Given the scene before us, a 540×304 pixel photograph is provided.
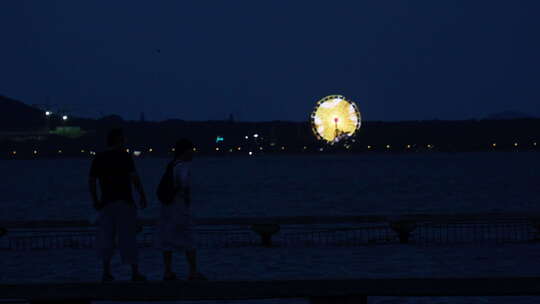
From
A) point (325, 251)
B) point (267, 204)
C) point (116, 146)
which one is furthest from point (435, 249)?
point (267, 204)

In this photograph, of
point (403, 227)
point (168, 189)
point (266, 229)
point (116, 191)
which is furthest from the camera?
point (403, 227)

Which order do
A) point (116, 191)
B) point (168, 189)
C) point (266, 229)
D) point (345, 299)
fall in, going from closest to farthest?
point (345, 299), point (116, 191), point (168, 189), point (266, 229)

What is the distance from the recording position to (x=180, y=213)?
11.9 metres

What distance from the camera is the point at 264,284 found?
6.32 metres

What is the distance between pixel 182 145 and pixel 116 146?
36.6 inches

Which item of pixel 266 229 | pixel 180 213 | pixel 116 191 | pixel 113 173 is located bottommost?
pixel 266 229

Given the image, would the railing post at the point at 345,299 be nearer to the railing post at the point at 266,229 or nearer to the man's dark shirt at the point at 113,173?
the man's dark shirt at the point at 113,173

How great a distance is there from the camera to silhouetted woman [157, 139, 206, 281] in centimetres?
1184

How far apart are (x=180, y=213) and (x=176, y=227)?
0.61 feet

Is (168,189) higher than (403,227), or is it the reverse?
(168,189)

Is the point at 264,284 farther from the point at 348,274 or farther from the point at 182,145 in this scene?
the point at 348,274

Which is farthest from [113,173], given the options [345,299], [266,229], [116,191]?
[266,229]

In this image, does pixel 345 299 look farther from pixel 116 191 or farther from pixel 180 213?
pixel 180 213

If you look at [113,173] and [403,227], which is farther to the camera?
[403,227]
